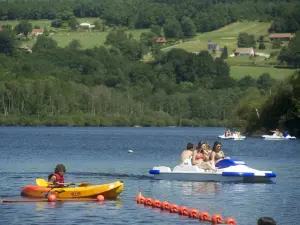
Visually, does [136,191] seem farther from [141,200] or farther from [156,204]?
[156,204]

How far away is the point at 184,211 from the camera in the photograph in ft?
111

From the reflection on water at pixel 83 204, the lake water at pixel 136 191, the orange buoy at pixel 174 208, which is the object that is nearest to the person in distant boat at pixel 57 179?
the reflection on water at pixel 83 204

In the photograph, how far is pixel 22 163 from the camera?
2371 inches

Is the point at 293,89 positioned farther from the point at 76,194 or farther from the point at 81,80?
the point at 81,80

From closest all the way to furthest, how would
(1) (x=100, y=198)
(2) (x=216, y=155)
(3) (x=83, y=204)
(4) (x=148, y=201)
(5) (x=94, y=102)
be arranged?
(3) (x=83, y=204)
(4) (x=148, y=201)
(1) (x=100, y=198)
(2) (x=216, y=155)
(5) (x=94, y=102)

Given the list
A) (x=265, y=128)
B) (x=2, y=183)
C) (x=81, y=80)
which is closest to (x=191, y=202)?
(x=2, y=183)

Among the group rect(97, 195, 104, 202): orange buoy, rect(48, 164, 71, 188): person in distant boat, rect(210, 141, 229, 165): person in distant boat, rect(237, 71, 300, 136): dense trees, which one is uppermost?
rect(237, 71, 300, 136): dense trees

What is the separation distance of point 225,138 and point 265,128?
5.38 meters

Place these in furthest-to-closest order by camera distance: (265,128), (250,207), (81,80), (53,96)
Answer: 1. (81,80)
2. (53,96)
3. (265,128)
4. (250,207)

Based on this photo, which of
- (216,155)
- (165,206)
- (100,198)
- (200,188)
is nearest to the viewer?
(165,206)

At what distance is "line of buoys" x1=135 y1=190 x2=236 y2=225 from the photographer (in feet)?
102

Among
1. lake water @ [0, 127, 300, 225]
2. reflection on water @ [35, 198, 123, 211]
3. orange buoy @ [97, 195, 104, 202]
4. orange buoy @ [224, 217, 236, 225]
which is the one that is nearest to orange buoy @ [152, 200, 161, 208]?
lake water @ [0, 127, 300, 225]

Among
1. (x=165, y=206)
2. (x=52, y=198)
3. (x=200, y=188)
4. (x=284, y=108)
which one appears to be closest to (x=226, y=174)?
(x=200, y=188)

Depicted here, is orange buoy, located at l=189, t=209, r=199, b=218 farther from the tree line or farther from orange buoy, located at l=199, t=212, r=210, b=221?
the tree line
